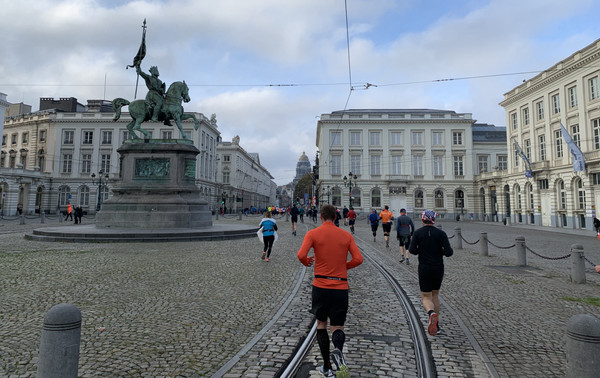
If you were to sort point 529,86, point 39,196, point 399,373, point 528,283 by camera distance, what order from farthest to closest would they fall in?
1. point 39,196
2. point 529,86
3. point 528,283
4. point 399,373

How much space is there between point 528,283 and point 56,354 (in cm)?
908

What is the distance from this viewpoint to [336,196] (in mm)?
52281

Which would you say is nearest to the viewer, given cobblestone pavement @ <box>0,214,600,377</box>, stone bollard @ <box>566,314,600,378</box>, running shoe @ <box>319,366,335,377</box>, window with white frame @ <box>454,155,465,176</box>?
stone bollard @ <box>566,314,600,378</box>

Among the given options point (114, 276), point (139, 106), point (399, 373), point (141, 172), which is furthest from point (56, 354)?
point (139, 106)

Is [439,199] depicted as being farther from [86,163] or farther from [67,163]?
[67,163]

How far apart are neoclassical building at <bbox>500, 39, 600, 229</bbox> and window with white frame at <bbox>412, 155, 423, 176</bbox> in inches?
530

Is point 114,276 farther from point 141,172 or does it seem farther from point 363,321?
point 141,172

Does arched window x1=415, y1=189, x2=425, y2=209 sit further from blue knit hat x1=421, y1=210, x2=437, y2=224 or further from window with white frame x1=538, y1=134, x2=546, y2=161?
blue knit hat x1=421, y1=210, x2=437, y2=224

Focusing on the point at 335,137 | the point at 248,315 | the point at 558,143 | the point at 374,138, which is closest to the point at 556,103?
the point at 558,143

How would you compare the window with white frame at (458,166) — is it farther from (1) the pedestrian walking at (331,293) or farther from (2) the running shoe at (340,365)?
(2) the running shoe at (340,365)

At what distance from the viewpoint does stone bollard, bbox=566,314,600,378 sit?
104 inches

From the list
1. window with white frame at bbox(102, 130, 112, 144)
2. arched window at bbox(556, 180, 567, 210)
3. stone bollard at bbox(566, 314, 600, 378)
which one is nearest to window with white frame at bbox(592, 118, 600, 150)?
arched window at bbox(556, 180, 567, 210)

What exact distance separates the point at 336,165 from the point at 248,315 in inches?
1925

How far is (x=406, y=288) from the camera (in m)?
7.15
